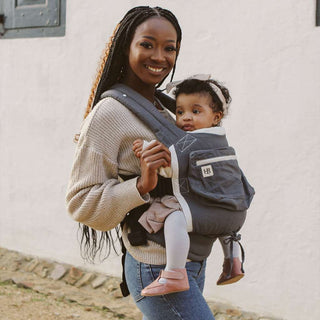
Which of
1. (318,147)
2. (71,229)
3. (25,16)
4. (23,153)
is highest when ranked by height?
(25,16)

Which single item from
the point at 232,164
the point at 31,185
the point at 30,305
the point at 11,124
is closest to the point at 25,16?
the point at 11,124

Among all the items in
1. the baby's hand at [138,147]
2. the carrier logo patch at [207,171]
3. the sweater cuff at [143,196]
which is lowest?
the sweater cuff at [143,196]

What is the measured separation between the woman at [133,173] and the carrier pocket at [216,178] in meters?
0.12

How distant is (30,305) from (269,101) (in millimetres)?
2556

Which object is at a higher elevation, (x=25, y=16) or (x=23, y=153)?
(x=25, y=16)

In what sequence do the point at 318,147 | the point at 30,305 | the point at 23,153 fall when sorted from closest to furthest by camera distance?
the point at 318,147, the point at 30,305, the point at 23,153

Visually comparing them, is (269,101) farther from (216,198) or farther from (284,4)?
(216,198)

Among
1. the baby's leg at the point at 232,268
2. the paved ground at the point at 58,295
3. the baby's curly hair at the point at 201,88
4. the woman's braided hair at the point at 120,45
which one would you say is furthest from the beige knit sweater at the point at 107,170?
the paved ground at the point at 58,295

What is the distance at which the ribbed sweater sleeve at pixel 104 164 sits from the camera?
2.14 m

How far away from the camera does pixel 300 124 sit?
4102mm

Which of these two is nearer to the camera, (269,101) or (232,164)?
(232,164)

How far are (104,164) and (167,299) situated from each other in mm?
531

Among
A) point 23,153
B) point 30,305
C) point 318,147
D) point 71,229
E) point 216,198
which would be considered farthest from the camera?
point 23,153

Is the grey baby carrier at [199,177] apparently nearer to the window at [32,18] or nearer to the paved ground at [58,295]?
the paved ground at [58,295]
